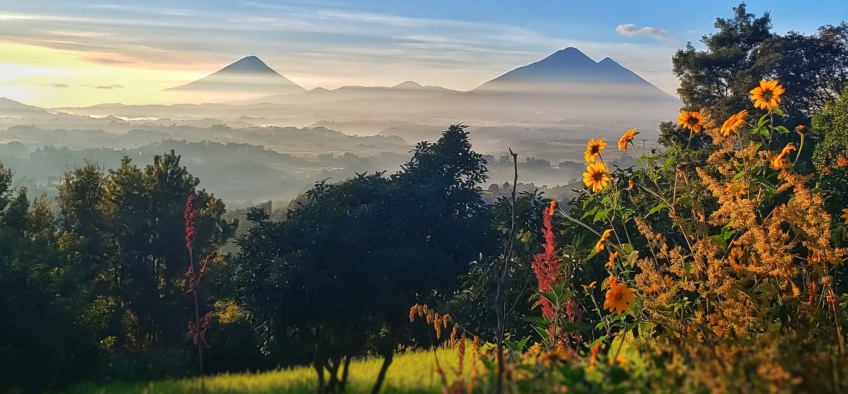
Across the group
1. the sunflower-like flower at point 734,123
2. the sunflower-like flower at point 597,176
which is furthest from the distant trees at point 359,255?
the sunflower-like flower at point 734,123

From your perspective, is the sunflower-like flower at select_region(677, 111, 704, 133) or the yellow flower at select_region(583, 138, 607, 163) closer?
the sunflower-like flower at select_region(677, 111, 704, 133)

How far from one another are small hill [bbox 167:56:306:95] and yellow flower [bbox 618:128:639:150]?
467ft

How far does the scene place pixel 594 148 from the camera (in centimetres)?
496

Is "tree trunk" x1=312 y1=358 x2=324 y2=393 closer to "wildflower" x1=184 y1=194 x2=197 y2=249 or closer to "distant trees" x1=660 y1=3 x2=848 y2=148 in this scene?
"wildflower" x1=184 y1=194 x2=197 y2=249

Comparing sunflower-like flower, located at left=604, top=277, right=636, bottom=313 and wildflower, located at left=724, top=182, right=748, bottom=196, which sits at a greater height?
wildflower, located at left=724, top=182, right=748, bottom=196

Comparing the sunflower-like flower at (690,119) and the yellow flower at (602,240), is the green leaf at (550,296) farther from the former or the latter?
the sunflower-like flower at (690,119)

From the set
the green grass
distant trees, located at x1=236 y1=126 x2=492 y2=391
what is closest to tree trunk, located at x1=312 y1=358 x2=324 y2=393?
the green grass

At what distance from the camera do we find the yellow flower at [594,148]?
491 cm

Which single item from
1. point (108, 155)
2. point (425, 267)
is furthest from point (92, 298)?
point (108, 155)

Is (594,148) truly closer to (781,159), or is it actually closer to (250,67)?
(781,159)

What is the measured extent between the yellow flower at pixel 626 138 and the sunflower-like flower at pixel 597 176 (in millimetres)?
237

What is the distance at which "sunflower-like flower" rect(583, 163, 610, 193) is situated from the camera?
4883mm

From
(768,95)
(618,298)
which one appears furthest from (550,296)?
(768,95)

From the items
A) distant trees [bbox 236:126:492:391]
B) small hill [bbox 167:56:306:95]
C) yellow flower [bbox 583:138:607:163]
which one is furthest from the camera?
small hill [bbox 167:56:306:95]
